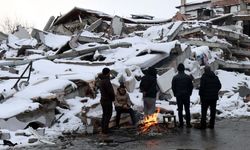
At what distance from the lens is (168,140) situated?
35.6 ft

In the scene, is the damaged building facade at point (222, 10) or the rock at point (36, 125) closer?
the rock at point (36, 125)

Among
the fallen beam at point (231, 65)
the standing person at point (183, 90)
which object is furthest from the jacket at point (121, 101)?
the fallen beam at point (231, 65)

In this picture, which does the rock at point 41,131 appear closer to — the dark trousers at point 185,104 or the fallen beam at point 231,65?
the dark trousers at point 185,104

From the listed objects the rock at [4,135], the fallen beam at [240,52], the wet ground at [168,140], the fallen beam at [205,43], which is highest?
the fallen beam at [205,43]

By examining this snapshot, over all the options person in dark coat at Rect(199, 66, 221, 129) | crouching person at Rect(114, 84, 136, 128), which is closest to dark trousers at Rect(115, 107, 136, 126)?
crouching person at Rect(114, 84, 136, 128)

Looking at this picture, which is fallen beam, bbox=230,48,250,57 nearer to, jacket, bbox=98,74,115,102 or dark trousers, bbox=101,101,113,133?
jacket, bbox=98,74,115,102

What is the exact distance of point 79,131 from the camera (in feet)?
40.9

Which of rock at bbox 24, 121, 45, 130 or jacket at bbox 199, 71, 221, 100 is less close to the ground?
jacket at bbox 199, 71, 221, 100

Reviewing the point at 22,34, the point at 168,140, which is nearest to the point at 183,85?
the point at 168,140

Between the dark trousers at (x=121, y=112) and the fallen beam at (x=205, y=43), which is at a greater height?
the fallen beam at (x=205, y=43)

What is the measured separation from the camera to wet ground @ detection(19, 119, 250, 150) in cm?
998

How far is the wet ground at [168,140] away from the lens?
9.98m

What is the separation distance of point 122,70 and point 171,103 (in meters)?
2.17

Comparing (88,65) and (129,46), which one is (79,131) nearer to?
(88,65)
